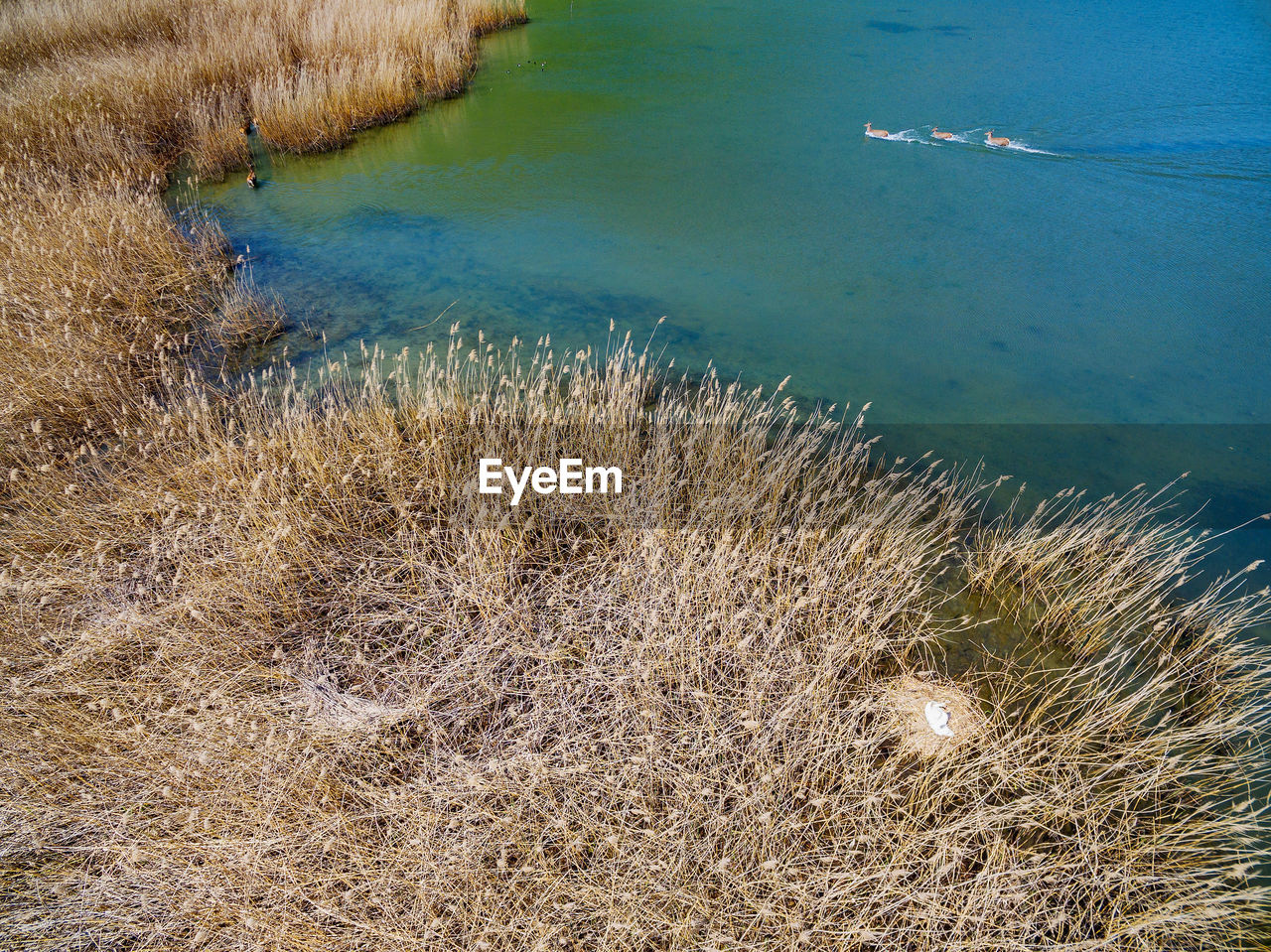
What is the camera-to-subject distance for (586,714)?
2.62m

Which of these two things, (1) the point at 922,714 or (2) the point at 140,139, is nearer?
(1) the point at 922,714

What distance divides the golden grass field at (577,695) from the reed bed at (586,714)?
0.02 m

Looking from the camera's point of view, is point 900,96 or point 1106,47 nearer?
point 900,96

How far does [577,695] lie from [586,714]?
0.27ft

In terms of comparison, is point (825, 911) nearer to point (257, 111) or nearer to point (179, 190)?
point (179, 190)

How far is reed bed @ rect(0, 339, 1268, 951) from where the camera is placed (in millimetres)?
2139

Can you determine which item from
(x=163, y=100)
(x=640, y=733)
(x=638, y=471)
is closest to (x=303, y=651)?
(x=640, y=733)

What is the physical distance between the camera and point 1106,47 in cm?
963

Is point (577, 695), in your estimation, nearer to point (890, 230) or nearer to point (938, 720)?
point (938, 720)

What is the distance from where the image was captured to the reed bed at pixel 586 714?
2139mm

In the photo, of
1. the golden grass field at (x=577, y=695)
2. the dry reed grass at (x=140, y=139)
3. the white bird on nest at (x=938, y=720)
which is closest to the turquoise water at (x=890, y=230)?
the dry reed grass at (x=140, y=139)

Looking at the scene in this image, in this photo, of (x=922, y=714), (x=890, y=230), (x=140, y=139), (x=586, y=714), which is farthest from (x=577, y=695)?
(x=140, y=139)

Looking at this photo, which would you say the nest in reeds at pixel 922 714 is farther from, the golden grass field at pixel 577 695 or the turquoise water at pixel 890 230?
the turquoise water at pixel 890 230

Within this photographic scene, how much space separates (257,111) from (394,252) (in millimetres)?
3414
